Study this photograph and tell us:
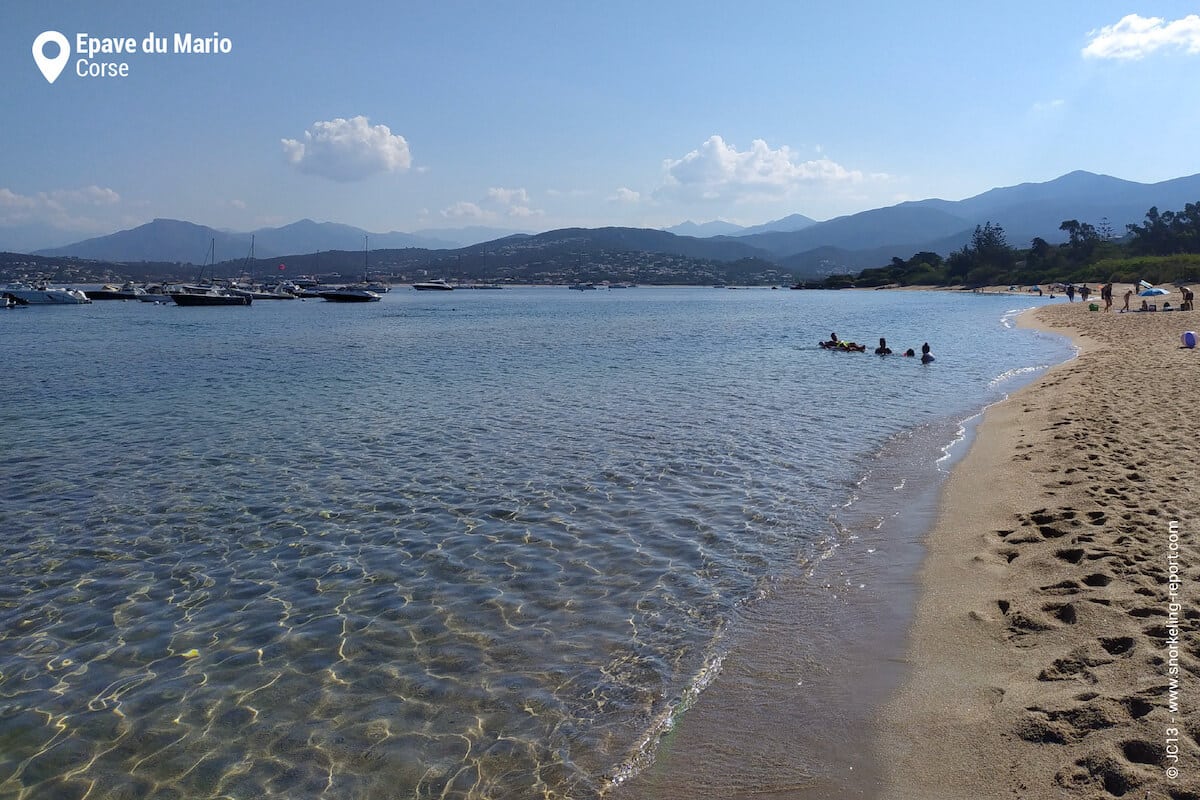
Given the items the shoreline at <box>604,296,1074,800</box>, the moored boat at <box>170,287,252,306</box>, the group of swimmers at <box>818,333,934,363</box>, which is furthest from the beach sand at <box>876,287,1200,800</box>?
the moored boat at <box>170,287,252,306</box>

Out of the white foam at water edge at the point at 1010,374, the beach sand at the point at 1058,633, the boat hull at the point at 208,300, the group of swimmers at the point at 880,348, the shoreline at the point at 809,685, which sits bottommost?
the shoreline at the point at 809,685

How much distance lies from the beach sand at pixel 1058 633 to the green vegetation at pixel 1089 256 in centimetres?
11924

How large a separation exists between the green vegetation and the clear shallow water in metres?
120

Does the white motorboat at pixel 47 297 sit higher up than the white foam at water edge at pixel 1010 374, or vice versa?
the white motorboat at pixel 47 297

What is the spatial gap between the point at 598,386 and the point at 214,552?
18.1m

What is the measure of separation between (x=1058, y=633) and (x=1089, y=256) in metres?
182

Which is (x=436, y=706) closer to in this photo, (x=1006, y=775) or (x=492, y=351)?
(x=1006, y=775)

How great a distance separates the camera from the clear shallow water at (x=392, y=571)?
19.8 ft

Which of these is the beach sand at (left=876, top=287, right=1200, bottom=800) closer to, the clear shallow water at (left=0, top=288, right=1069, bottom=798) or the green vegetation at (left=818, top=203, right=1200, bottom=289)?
the clear shallow water at (left=0, top=288, right=1069, bottom=798)

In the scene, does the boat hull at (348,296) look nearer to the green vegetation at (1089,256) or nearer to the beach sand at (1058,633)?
the green vegetation at (1089,256)

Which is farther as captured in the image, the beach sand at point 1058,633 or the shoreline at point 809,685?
the shoreline at point 809,685

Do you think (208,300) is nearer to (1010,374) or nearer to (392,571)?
(1010,374)

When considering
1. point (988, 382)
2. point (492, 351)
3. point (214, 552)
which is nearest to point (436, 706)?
point (214, 552)

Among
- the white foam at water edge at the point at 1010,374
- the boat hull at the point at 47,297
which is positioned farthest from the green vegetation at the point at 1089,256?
the boat hull at the point at 47,297
